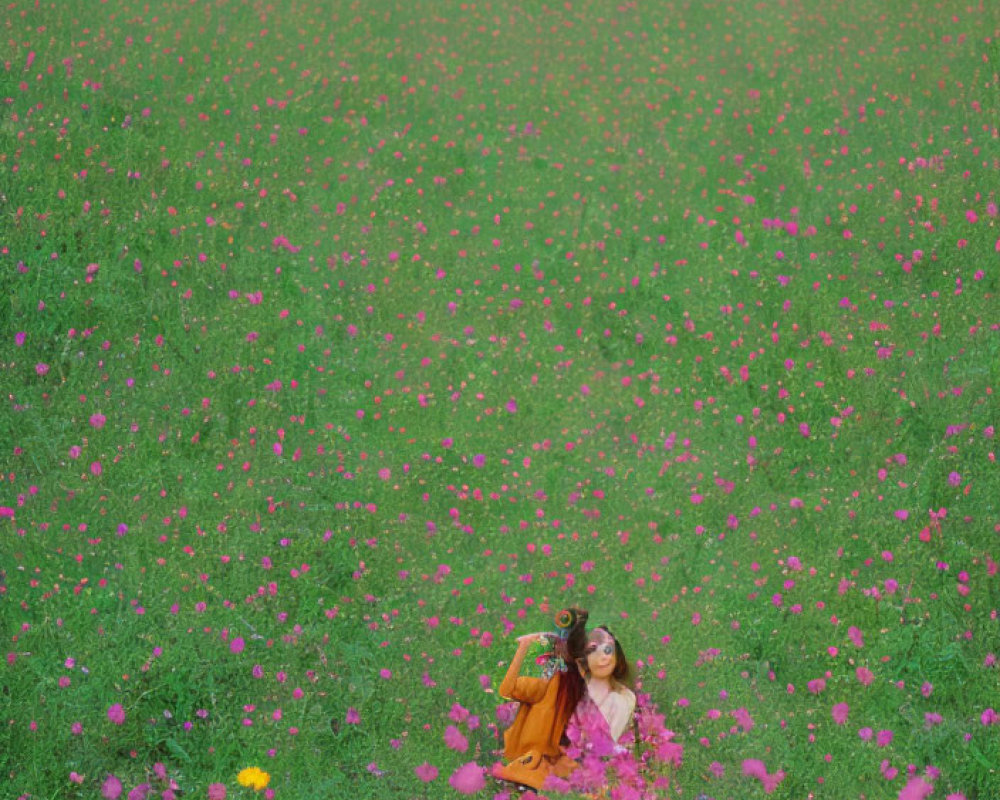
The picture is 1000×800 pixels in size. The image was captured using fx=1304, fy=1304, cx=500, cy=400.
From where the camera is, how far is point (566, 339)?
11.1m

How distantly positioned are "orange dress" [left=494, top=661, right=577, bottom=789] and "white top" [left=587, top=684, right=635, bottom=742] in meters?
0.22

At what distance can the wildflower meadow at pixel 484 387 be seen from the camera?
868 cm

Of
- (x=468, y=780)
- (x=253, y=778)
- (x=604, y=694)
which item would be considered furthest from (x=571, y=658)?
(x=253, y=778)

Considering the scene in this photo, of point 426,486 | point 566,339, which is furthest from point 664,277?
point 426,486

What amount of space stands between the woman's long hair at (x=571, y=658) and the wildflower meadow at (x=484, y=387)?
0.45m

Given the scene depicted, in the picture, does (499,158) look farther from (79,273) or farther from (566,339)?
(79,273)

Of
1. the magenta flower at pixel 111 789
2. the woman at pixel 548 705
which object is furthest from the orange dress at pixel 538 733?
the magenta flower at pixel 111 789

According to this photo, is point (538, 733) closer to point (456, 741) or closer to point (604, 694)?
point (604, 694)

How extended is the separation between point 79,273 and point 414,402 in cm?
312

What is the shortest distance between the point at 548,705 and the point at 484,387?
333 centimetres

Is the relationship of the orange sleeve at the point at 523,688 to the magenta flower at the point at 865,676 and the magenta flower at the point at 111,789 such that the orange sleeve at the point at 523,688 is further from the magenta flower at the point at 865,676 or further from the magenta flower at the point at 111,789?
the magenta flower at the point at 111,789

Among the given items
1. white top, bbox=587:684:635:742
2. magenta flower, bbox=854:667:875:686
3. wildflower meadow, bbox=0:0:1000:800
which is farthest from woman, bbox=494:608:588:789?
magenta flower, bbox=854:667:875:686

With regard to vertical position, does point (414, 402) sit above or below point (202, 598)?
above

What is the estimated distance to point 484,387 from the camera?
10672mm
